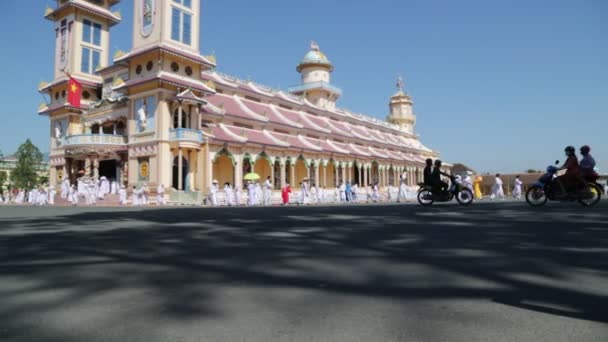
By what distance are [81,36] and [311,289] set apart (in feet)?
117

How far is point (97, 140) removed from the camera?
26.1m

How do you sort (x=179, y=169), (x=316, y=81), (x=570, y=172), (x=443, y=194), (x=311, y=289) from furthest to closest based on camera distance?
(x=316, y=81), (x=179, y=169), (x=443, y=194), (x=570, y=172), (x=311, y=289)

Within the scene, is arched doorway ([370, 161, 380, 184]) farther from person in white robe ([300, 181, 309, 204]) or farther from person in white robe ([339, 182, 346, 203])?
person in white robe ([300, 181, 309, 204])

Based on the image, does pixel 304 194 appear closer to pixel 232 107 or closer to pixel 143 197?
pixel 143 197

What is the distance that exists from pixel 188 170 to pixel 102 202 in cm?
536

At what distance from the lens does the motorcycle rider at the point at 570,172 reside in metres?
9.83

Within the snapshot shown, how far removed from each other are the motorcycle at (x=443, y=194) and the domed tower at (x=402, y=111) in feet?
170

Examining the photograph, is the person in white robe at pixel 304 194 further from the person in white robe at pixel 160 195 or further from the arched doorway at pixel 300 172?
the arched doorway at pixel 300 172

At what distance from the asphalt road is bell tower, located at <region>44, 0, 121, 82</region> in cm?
3049

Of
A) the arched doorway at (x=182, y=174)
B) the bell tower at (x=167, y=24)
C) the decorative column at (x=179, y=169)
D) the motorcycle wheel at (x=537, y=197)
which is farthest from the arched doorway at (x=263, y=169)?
the motorcycle wheel at (x=537, y=197)

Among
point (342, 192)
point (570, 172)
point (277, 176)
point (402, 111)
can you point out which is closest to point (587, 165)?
point (570, 172)

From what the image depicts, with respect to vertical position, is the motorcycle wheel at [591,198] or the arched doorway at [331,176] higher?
the arched doorway at [331,176]

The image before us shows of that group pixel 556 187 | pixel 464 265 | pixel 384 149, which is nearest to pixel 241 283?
pixel 464 265

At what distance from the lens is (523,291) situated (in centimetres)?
286
